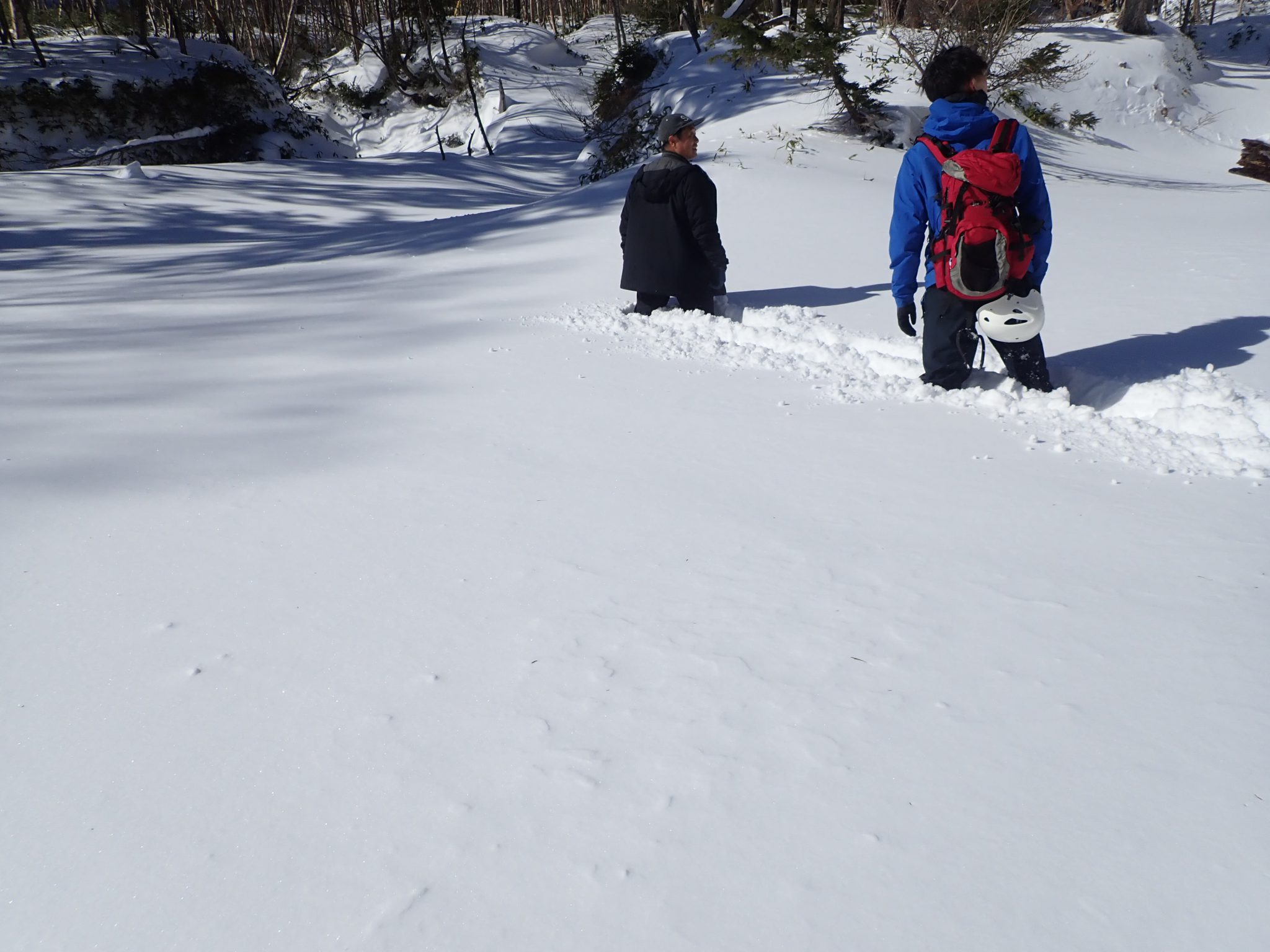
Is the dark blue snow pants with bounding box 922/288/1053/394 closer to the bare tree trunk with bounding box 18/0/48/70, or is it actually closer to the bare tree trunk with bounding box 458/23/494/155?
the bare tree trunk with bounding box 458/23/494/155

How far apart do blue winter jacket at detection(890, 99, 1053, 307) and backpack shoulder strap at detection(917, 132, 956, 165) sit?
0.02 metres

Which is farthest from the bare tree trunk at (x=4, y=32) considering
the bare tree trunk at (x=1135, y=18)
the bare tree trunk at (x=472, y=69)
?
the bare tree trunk at (x=1135, y=18)

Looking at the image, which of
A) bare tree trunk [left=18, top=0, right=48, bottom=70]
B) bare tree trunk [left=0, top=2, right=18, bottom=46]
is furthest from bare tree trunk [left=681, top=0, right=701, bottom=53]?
bare tree trunk [left=0, top=2, right=18, bottom=46]

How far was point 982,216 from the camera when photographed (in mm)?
3590

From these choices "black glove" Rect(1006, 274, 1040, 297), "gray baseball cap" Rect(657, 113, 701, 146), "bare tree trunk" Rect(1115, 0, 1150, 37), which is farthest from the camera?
"bare tree trunk" Rect(1115, 0, 1150, 37)

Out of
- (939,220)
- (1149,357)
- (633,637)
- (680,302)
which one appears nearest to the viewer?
(633,637)

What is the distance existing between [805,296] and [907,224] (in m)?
2.00

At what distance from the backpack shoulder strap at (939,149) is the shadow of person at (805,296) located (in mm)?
1919

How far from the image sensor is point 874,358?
4.62 metres

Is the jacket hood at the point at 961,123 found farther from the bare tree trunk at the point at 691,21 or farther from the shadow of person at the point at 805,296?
the bare tree trunk at the point at 691,21

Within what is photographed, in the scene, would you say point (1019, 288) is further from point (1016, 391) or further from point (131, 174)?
point (131, 174)

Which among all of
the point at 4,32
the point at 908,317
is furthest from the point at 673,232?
the point at 4,32

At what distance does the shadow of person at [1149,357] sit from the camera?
13.5 feet

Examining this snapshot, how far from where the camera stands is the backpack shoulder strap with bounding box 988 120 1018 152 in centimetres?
360
